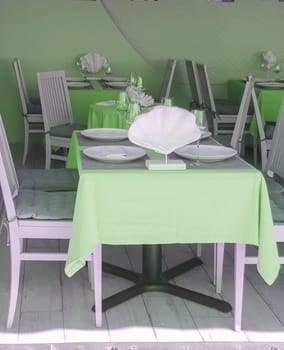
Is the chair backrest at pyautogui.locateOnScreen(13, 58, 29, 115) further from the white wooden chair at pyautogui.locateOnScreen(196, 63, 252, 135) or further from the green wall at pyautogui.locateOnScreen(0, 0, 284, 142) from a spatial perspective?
the white wooden chair at pyautogui.locateOnScreen(196, 63, 252, 135)

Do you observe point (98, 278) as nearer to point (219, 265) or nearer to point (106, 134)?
point (219, 265)

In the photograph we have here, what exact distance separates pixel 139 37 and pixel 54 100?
1.79 meters

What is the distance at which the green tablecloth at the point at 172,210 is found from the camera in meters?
2.58

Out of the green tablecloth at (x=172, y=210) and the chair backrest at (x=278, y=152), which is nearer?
the green tablecloth at (x=172, y=210)

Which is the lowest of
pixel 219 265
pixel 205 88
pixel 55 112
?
pixel 219 265

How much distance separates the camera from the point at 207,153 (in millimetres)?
2887

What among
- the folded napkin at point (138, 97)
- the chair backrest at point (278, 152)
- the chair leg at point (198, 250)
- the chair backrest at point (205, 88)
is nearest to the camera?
the chair backrest at point (278, 152)

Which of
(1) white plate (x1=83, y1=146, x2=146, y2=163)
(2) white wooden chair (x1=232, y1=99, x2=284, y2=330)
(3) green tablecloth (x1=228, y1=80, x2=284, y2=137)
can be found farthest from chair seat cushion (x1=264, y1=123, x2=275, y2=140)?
(1) white plate (x1=83, y1=146, x2=146, y2=163)

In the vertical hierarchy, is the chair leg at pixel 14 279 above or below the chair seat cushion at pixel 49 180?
below

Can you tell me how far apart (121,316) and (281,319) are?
0.73 m

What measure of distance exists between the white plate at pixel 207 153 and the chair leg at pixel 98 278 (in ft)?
1.82

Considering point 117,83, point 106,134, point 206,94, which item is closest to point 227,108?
point 206,94

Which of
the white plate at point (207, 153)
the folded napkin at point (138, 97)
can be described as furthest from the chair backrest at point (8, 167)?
the folded napkin at point (138, 97)

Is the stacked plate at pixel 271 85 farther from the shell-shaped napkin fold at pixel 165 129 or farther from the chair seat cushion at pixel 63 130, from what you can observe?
the shell-shaped napkin fold at pixel 165 129
